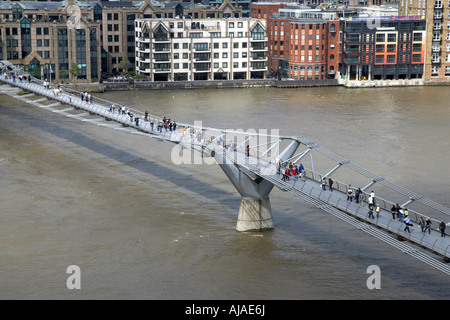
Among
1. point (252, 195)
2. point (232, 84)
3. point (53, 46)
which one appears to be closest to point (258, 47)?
point (232, 84)

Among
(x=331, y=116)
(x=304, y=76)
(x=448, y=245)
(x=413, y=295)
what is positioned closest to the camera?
(x=448, y=245)

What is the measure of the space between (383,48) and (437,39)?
6.03m

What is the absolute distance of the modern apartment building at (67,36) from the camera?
73.8 meters

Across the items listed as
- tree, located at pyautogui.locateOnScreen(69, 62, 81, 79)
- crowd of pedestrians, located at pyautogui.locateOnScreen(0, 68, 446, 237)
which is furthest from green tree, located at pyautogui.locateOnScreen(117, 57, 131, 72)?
crowd of pedestrians, located at pyautogui.locateOnScreen(0, 68, 446, 237)

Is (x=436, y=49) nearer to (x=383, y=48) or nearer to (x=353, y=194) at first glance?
(x=383, y=48)

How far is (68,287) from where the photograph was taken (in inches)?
1031

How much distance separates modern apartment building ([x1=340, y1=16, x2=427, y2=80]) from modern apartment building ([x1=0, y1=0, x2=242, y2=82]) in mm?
19626

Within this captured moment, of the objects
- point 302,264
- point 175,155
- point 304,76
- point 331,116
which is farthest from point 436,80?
point 302,264

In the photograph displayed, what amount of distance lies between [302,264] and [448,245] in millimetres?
5891

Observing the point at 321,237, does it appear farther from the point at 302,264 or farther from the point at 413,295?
the point at 413,295

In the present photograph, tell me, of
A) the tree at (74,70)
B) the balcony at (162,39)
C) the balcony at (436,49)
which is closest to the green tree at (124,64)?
the balcony at (162,39)

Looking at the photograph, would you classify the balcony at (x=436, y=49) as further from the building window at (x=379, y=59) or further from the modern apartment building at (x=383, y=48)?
the building window at (x=379, y=59)

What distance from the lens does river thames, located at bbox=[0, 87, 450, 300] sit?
26406 mm

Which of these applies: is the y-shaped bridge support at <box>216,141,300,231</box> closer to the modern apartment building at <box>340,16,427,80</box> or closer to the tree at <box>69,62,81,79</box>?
the tree at <box>69,62,81,79</box>
